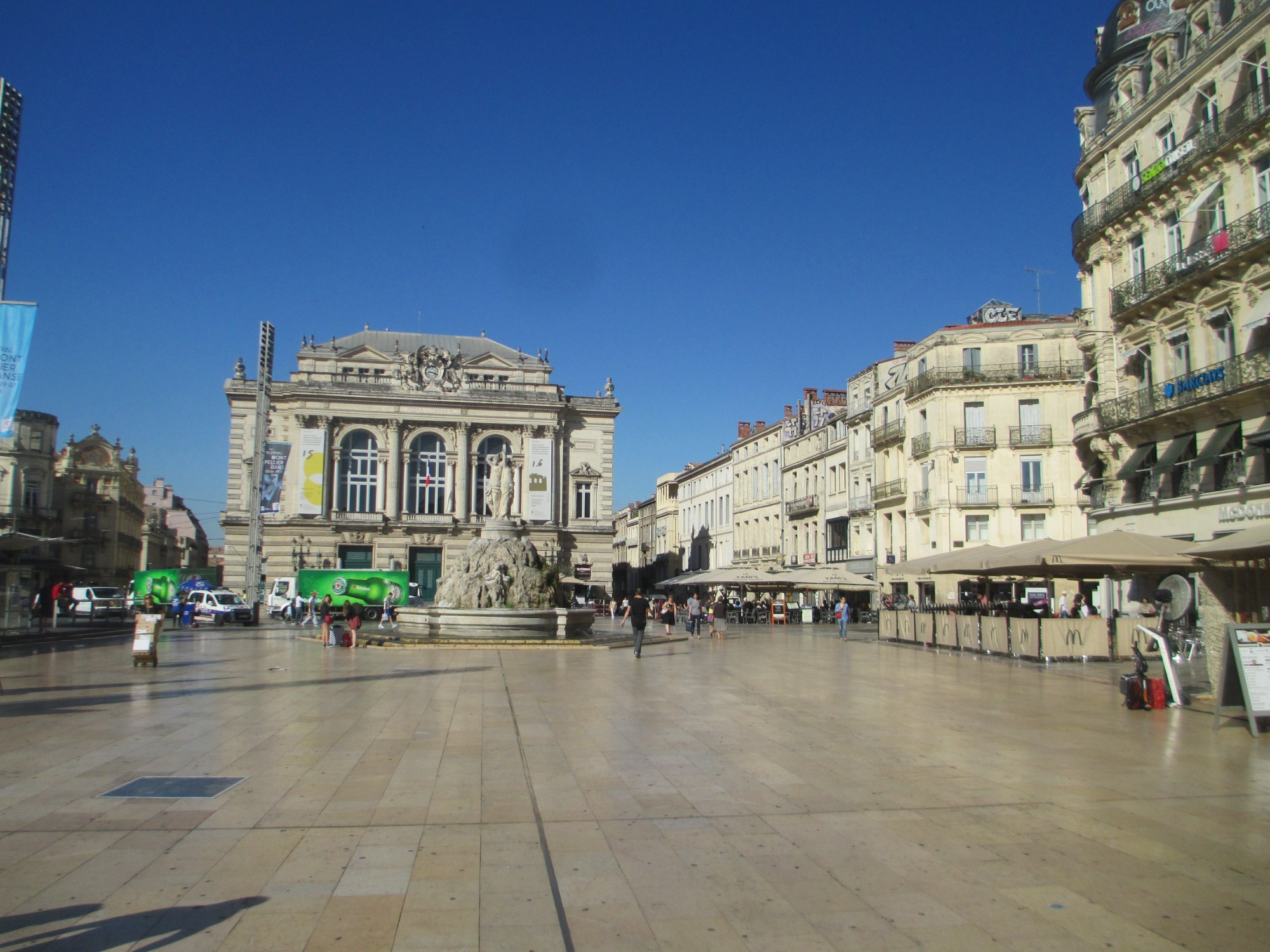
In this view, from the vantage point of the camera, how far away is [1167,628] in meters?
22.8

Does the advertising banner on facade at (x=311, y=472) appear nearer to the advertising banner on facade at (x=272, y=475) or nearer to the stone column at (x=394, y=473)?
the stone column at (x=394, y=473)

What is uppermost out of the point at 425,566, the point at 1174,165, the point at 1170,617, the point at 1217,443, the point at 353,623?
the point at 1174,165

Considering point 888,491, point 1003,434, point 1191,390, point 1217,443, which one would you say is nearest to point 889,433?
point 888,491

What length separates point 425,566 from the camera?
6088cm

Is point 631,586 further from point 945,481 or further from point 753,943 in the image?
point 753,943

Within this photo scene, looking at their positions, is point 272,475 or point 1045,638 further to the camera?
point 272,475

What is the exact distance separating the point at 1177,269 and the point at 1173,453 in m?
4.69

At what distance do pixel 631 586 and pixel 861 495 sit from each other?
59.8 metres

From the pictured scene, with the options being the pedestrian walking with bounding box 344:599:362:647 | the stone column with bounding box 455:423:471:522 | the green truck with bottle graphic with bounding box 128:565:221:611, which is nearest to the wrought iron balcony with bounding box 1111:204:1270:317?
Answer: the pedestrian walking with bounding box 344:599:362:647

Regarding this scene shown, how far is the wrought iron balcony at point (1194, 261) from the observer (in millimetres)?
21500

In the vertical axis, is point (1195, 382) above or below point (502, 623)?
above

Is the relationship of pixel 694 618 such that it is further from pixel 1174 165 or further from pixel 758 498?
pixel 758 498

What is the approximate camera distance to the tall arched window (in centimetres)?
6325

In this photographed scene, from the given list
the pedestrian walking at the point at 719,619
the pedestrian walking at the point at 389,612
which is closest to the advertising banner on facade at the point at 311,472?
the pedestrian walking at the point at 389,612
